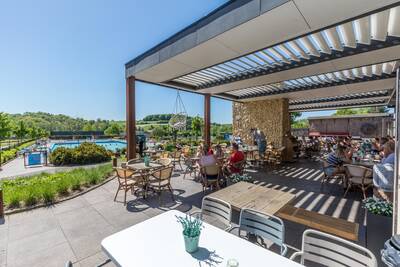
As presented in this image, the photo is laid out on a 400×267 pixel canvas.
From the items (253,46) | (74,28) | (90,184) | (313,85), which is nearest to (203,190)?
(90,184)

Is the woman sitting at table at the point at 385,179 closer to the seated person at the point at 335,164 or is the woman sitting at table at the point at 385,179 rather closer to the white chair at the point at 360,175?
the white chair at the point at 360,175

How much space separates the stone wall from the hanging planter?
153 inches

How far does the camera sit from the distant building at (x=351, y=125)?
43.2ft

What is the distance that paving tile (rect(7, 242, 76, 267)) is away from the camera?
7.48 feet

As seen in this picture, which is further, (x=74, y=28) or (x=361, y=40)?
(x=74, y=28)

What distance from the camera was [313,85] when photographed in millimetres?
6789

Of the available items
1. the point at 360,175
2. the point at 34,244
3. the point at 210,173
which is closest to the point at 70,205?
the point at 34,244

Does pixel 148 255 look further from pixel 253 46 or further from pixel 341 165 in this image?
pixel 341 165

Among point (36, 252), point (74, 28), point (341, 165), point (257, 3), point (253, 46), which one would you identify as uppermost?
point (74, 28)

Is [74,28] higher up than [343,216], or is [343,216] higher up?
[74,28]

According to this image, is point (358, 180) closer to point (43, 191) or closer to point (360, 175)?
point (360, 175)

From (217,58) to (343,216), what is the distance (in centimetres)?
395

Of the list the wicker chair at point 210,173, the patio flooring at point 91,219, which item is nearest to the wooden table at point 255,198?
the patio flooring at point 91,219

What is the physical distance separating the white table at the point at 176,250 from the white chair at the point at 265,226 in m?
0.30
